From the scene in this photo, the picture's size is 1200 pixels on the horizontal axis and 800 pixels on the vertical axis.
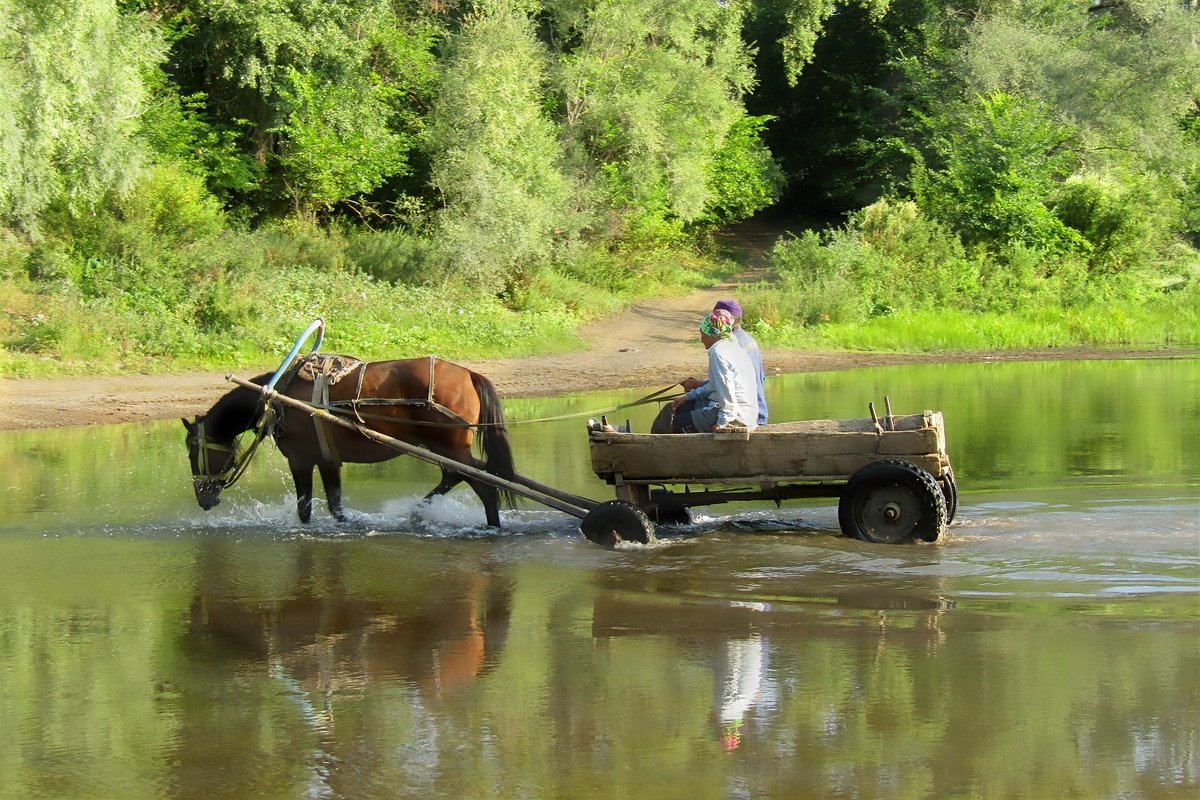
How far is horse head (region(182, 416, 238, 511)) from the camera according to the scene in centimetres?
1158

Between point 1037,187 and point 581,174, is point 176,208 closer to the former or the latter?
point 581,174

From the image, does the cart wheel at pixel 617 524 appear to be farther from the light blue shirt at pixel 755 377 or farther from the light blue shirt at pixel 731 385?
the light blue shirt at pixel 755 377

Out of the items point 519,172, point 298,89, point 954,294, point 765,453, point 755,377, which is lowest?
point 765,453

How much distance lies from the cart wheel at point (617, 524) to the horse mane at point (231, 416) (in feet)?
11.8

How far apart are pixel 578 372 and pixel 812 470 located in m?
14.4

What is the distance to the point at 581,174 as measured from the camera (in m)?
35.4

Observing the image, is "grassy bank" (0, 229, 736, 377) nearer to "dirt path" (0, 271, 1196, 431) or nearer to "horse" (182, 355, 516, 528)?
"dirt path" (0, 271, 1196, 431)

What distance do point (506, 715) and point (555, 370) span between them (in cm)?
1776

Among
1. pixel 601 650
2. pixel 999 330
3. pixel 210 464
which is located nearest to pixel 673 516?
pixel 601 650

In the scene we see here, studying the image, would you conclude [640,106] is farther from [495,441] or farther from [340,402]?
[495,441]

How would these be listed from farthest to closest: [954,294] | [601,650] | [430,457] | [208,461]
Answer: [954,294] → [208,461] → [430,457] → [601,650]

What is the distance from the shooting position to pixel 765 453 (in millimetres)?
9570

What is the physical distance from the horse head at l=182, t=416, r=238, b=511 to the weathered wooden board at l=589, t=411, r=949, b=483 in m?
3.66

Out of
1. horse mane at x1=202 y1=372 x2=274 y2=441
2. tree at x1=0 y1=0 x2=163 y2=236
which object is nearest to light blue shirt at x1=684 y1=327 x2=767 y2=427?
horse mane at x1=202 y1=372 x2=274 y2=441
